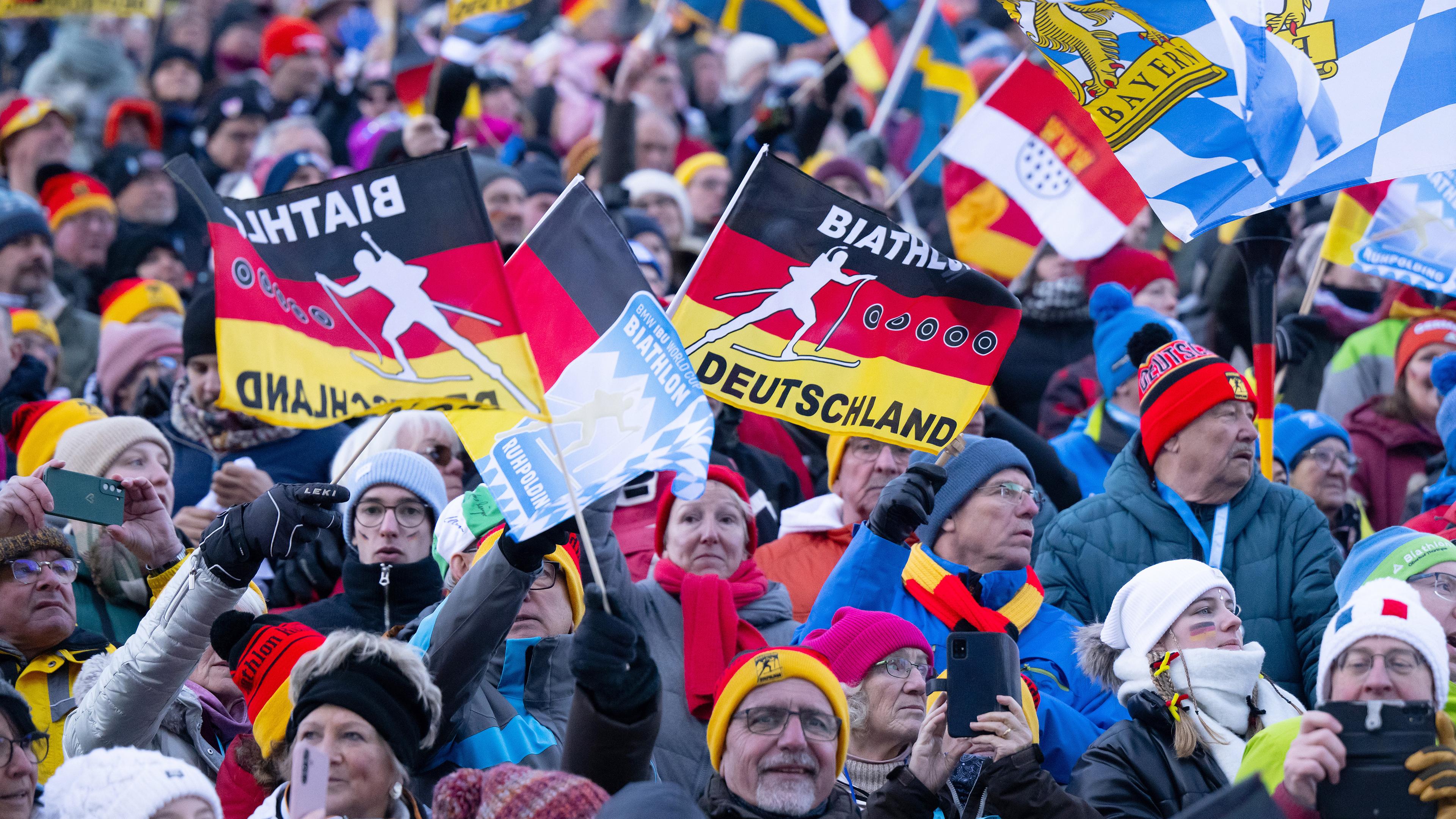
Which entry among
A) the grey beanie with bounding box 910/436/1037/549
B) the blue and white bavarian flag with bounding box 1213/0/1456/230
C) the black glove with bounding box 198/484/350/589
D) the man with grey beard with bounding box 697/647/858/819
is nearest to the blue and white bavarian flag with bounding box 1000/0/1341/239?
the blue and white bavarian flag with bounding box 1213/0/1456/230

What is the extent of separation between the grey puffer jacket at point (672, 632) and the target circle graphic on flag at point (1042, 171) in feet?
9.93

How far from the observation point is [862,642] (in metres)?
5.49

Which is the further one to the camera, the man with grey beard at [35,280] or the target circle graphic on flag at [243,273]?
the man with grey beard at [35,280]

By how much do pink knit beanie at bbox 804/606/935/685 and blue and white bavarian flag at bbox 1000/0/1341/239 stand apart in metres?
1.59

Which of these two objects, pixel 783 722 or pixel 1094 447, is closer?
pixel 783 722

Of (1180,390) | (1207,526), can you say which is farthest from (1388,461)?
(1207,526)

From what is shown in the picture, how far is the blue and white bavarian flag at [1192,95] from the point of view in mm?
5926

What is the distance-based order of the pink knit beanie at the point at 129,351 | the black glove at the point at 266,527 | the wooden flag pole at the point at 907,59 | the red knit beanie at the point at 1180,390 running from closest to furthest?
the black glove at the point at 266,527 → the red knit beanie at the point at 1180,390 → the pink knit beanie at the point at 129,351 → the wooden flag pole at the point at 907,59

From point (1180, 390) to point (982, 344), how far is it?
2.70 feet

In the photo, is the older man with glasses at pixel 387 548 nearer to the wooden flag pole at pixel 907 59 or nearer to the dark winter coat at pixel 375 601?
the dark winter coat at pixel 375 601

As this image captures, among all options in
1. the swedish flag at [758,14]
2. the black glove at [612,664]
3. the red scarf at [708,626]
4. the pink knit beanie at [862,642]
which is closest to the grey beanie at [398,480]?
the red scarf at [708,626]

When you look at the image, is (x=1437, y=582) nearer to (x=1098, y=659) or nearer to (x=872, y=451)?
(x=1098, y=659)

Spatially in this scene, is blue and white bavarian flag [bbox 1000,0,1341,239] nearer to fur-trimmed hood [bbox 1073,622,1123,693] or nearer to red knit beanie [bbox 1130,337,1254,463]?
red knit beanie [bbox 1130,337,1254,463]

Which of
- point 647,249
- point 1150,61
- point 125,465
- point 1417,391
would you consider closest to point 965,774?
point 1150,61
